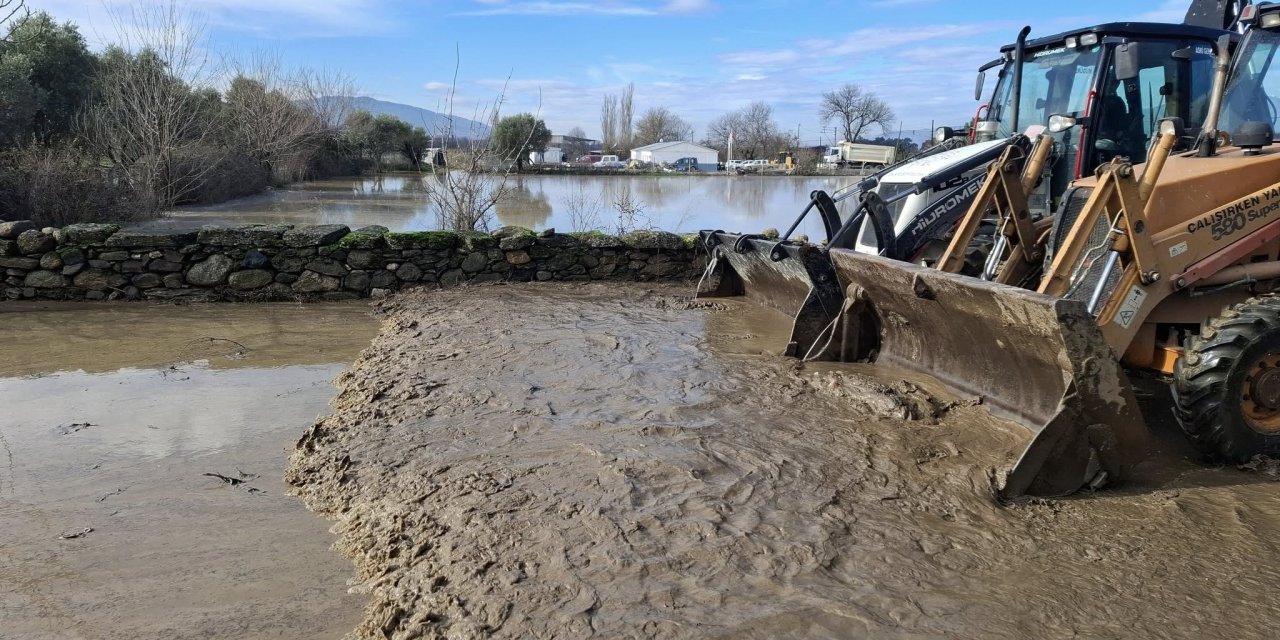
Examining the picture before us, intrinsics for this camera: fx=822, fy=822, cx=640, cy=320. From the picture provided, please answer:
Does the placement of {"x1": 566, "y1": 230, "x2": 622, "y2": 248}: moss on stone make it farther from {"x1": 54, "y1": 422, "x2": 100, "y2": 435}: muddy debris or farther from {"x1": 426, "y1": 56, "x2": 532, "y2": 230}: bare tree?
{"x1": 54, "y1": 422, "x2": 100, "y2": 435}: muddy debris

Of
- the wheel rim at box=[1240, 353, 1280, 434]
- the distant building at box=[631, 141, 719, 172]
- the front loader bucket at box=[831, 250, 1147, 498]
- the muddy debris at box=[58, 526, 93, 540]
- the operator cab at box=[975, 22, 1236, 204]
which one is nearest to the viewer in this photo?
the muddy debris at box=[58, 526, 93, 540]

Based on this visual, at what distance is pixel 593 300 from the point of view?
9.49 m

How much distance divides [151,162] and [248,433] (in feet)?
44.7

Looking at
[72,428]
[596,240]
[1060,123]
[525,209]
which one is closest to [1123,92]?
[1060,123]

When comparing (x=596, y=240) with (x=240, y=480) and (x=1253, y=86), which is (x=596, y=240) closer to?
(x=240, y=480)

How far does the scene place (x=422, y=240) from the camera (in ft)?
33.2

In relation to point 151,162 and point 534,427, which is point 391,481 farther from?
point 151,162

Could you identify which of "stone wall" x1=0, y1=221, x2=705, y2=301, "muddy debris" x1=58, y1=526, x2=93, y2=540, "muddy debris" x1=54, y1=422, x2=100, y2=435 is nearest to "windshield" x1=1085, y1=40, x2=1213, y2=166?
"stone wall" x1=0, y1=221, x2=705, y2=301

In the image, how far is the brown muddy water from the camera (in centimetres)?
306

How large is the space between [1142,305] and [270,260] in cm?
871

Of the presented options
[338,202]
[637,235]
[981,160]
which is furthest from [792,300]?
[338,202]

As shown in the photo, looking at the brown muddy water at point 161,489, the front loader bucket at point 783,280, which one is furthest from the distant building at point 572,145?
the brown muddy water at point 161,489

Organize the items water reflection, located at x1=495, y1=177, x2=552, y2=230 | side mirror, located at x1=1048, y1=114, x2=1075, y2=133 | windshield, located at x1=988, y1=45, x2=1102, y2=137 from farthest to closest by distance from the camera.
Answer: water reflection, located at x1=495, y1=177, x2=552, y2=230, windshield, located at x1=988, y1=45, x2=1102, y2=137, side mirror, located at x1=1048, y1=114, x2=1075, y2=133

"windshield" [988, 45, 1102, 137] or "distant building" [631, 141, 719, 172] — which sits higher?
"distant building" [631, 141, 719, 172]
